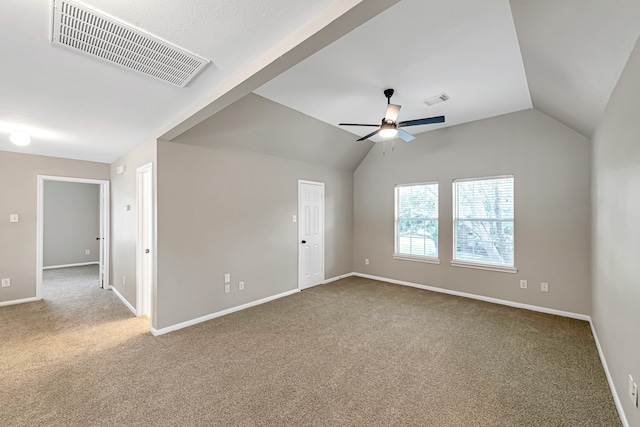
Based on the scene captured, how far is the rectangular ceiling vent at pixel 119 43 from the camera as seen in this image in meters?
1.45

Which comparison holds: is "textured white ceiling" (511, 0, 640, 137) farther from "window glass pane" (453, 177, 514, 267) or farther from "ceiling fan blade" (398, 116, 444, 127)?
"window glass pane" (453, 177, 514, 267)

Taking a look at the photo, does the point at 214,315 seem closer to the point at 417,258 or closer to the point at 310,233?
the point at 310,233

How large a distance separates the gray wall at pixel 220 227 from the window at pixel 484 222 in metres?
2.76

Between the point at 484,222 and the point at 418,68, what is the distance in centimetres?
290

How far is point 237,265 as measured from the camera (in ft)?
13.2

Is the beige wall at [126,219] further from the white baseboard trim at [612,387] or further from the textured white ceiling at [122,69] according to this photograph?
the white baseboard trim at [612,387]

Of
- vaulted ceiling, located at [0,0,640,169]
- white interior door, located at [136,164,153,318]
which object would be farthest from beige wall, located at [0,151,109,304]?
white interior door, located at [136,164,153,318]

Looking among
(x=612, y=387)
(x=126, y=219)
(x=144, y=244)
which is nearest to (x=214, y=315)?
(x=144, y=244)

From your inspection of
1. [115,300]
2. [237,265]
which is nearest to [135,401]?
[237,265]

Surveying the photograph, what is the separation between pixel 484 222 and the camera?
14.4 feet

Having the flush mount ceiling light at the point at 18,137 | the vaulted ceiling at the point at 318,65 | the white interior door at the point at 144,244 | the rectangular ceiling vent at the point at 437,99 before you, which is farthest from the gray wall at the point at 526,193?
the flush mount ceiling light at the point at 18,137

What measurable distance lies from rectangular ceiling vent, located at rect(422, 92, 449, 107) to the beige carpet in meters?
2.91

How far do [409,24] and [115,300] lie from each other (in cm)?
572

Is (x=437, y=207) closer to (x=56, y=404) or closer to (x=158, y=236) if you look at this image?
(x=158, y=236)
